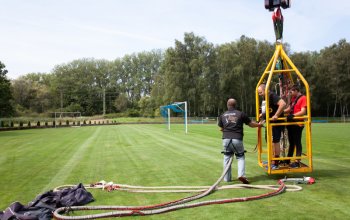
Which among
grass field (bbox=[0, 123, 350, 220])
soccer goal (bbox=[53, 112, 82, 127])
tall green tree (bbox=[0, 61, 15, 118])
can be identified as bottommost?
grass field (bbox=[0, 123, 350, 220])

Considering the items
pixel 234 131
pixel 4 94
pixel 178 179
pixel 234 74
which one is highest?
pixel 234 74

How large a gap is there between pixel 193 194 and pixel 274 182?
219cm

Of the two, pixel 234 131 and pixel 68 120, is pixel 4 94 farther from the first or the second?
pixel 234 131

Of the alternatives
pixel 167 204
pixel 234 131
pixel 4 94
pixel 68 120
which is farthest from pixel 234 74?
pixel 167 204

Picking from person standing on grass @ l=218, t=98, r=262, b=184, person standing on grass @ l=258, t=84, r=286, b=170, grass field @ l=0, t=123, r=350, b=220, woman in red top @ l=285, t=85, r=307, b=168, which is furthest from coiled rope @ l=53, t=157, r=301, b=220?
woman in red top @ l=285, t=85, r=307, b=168

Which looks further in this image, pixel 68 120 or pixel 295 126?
pixel 68 120

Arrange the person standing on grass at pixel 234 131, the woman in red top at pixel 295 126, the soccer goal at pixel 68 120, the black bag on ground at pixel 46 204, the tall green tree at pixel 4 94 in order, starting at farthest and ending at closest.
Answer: the soccer goal at pixel 68 120 < the tall green tree at pixel 4 94 < the woman in red top at pixel 295 126 < the person standing on grass at pixel 234 131 < the black bag on ground at pixel 46 204

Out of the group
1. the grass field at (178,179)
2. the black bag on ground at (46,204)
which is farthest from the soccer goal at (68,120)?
the black bag on ground at (46,204)

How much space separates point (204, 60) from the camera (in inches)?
2948

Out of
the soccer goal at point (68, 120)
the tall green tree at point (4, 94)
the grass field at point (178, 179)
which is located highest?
the tall green tree at point (4, 94)

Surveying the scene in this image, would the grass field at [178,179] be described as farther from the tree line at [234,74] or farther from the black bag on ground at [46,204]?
the tree line at [234,74]

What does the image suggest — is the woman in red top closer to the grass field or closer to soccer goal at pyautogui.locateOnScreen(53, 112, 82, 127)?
the grass field

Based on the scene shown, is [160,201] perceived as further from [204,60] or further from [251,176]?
[204,60]

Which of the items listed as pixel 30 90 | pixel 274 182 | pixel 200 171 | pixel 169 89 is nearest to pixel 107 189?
pixel 200 171
